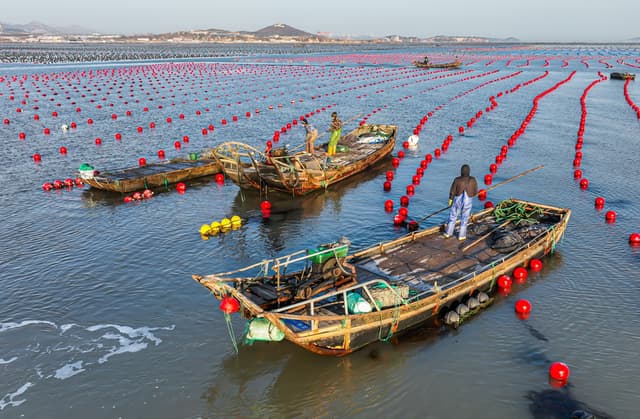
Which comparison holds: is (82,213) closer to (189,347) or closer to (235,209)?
(235,209)

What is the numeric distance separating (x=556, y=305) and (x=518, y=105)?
4193 cm

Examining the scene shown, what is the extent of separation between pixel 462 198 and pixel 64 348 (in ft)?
42.0

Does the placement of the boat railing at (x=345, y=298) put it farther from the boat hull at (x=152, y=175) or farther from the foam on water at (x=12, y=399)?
the boat hull at (x=152, y=175)

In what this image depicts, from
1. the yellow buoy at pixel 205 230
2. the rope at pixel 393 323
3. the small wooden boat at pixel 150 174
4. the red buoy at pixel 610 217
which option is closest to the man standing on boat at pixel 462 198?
Answer: the rope at pixel 393 323

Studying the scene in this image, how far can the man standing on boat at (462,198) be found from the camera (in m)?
15.8

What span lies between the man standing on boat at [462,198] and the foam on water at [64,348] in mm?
9930

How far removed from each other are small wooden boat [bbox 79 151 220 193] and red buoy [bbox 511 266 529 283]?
15.1 metres

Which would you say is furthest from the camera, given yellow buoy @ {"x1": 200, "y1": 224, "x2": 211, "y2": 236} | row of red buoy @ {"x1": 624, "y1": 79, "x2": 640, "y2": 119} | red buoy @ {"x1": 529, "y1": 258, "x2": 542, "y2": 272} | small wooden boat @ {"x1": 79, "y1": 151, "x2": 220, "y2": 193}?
→ row of red buoy @ {"x1": 624, "y1": 79, "x2": 640, "y2": 119}

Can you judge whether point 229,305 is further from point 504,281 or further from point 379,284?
point 504,281

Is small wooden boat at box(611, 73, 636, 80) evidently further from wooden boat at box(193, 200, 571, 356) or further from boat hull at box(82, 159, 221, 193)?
boat hull at box(82, 159, 221, 193)

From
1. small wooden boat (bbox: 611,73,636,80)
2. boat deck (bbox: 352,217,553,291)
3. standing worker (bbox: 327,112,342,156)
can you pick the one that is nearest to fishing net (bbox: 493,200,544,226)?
boat deck (bbox: 352,217,553,291)

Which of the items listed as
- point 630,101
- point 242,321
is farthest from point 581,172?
point 630,101

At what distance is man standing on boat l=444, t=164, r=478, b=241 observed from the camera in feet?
51.9

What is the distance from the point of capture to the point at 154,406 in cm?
1091
